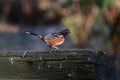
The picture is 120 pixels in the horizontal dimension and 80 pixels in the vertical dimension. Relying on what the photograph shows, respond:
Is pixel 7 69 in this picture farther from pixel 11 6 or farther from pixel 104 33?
pixel 11 6

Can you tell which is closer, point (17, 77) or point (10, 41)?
point (17, 77)

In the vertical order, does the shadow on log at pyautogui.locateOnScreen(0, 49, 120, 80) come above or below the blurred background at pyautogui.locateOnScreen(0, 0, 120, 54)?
below

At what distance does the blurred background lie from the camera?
7.38 metres

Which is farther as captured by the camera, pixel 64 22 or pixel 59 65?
pixel 64 22

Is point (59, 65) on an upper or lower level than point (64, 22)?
lower

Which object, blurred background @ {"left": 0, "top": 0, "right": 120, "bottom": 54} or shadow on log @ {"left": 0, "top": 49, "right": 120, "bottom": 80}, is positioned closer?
shadow on log @ {"left": 0, "top": 49, "right": 120, "bottom": 80}

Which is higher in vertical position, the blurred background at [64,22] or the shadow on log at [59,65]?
the blurred background at [64,22]

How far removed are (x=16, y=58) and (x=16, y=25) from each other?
34.9ft

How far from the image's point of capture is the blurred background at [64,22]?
24.2 ft

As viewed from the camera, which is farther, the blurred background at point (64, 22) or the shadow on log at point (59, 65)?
the blurred background at point (64, 22)

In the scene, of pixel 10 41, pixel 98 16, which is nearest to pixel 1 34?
pixel 10 41

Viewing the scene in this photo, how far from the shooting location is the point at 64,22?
351 inches

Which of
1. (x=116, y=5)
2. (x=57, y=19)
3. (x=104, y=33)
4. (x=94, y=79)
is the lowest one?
(x=94, y=79)

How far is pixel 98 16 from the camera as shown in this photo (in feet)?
24.8
